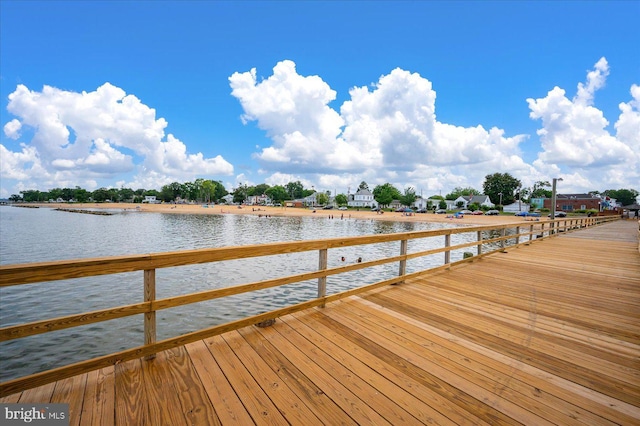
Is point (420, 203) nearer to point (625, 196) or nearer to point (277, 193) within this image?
point (277, 193)

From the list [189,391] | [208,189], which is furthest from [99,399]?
[208,189]

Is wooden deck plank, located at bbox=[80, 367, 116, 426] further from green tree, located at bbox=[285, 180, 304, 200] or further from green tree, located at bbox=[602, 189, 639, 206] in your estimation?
green tree, located at bbox=[602, 189, 639, 206]

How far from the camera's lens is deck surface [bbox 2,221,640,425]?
91.8 inches

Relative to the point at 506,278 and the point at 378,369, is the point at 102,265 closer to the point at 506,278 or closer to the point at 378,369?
the point at 378,369

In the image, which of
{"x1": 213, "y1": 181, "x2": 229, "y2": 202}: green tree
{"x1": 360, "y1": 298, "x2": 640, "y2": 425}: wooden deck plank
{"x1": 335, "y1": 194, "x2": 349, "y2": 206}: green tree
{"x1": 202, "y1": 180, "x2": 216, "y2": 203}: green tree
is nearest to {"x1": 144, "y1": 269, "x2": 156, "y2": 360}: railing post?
{"x1": 360, "y1": 298, "x2": 640, "y2": 425}: wooden deck plank

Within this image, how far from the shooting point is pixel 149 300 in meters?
2.95

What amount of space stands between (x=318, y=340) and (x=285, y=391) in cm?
99

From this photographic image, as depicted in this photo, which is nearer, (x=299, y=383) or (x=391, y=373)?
(x=299, y=383)

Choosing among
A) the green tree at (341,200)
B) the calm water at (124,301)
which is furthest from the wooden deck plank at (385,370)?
the green tree at (341,200)

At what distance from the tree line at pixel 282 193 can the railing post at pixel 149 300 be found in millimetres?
99761

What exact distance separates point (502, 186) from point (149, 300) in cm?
11156

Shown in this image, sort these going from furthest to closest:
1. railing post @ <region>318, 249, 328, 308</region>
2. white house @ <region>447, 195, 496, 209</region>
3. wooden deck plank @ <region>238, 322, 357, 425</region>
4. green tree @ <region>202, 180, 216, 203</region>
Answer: green tree @ <region>202, 180, 216, 203</region>
white house @ <region>447, 195, 496, 209</region>
railing post @ <region>318, 249, 328, 308</region>
wooden deck plank @ <region>238, 322, 357, 425</region>

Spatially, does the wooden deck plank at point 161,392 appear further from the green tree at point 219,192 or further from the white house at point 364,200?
the green tree at point 219,192

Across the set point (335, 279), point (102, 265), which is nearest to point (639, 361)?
point (102, 265)
